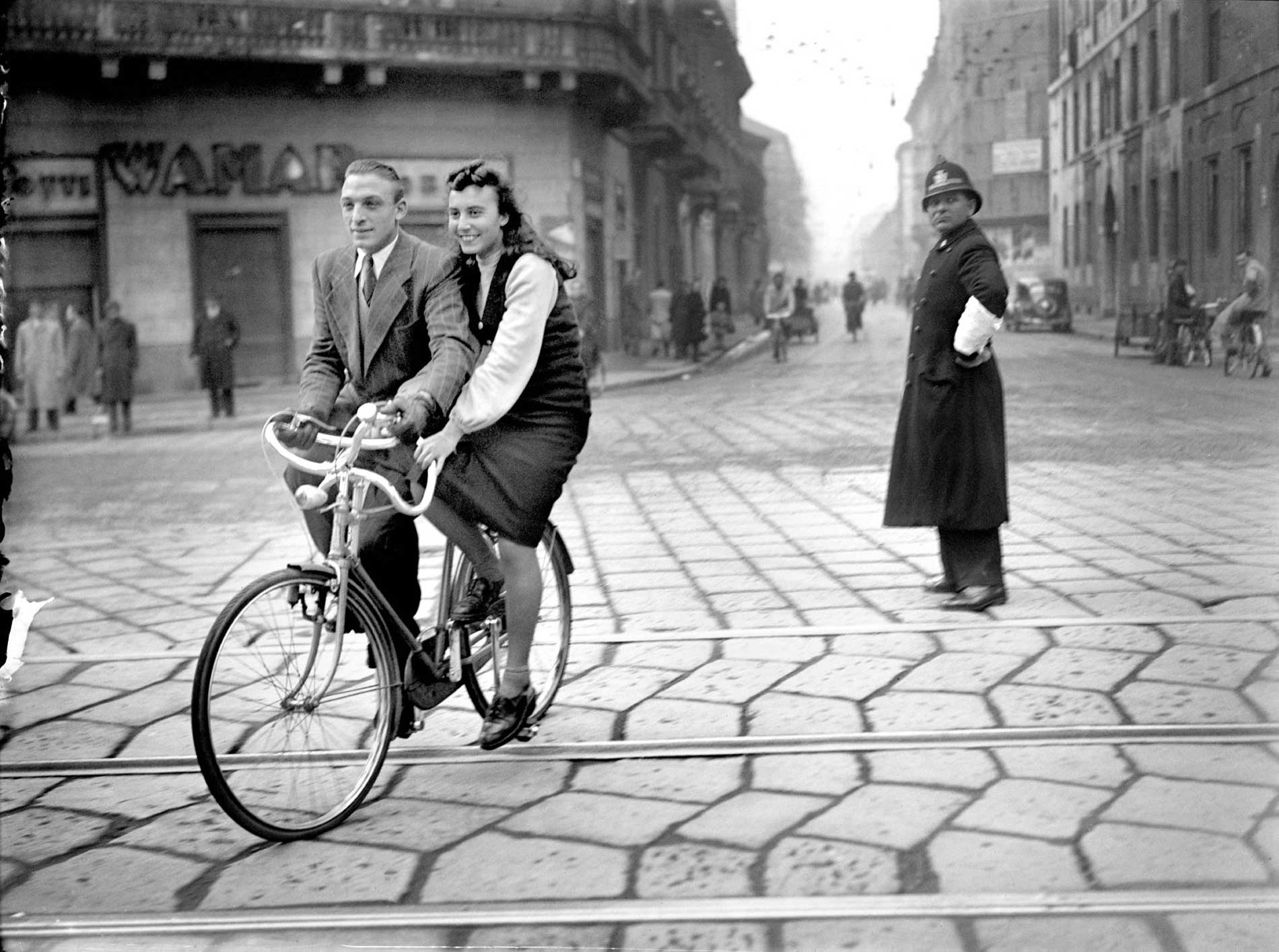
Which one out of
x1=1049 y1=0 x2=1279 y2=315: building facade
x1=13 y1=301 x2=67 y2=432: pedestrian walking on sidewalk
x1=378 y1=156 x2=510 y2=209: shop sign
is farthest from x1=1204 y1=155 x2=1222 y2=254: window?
x1=378 y1=156 x2=510 y2=209: shop sign

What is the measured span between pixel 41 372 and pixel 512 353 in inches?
613

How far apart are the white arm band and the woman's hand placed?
8.26ft

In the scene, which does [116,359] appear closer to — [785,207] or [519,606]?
[519,606]

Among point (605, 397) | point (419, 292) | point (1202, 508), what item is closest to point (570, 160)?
point (605, 397)

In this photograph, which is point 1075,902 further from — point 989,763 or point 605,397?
point 605,397

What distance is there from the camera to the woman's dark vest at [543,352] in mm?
4098

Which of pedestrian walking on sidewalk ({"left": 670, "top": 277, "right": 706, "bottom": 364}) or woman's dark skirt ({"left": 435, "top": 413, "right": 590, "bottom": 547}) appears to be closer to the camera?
woman's dark skirt ({"left": 435, "top": 413, "right": 590, "bottom": 547})

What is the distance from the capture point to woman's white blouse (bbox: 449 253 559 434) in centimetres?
395

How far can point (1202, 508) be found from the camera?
318 inches

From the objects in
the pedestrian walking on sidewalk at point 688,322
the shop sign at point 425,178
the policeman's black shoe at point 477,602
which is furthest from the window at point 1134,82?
the pedestrian walking on sidewalk at point 688,322

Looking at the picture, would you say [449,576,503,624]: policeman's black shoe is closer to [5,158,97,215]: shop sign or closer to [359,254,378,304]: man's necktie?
[359,254,378,304]: man's necktie

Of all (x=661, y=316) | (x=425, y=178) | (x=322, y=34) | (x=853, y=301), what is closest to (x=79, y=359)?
(x=322, y=34)

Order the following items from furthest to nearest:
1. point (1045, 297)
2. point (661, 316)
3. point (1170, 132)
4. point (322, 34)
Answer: point (661, 316) → point (322, 34) → point (1045, 297) → point (1170, 132)

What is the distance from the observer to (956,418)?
5973 millimetres
